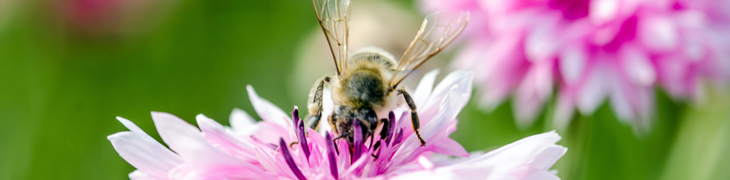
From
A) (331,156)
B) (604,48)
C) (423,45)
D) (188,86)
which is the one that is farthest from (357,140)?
(188,86)

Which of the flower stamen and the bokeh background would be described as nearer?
the flower stamen

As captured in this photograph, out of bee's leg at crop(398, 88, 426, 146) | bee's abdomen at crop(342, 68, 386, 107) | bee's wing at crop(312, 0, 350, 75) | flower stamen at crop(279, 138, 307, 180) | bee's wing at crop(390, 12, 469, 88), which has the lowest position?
flower stamen at crop(279, 138, 307, 180)

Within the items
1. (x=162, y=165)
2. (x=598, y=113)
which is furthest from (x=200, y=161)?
(x=598, y=113)

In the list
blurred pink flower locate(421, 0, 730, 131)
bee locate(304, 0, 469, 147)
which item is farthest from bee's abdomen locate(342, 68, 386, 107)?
blurred pink flower locate(421, 0, 730, 131)

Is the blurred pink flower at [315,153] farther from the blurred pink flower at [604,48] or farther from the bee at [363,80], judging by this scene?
the blurred pink flower at [604,48]

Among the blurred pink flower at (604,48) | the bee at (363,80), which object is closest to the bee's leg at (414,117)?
the bee at (363,80)

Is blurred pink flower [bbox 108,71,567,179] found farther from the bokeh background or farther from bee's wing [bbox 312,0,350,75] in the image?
the bokeh background
